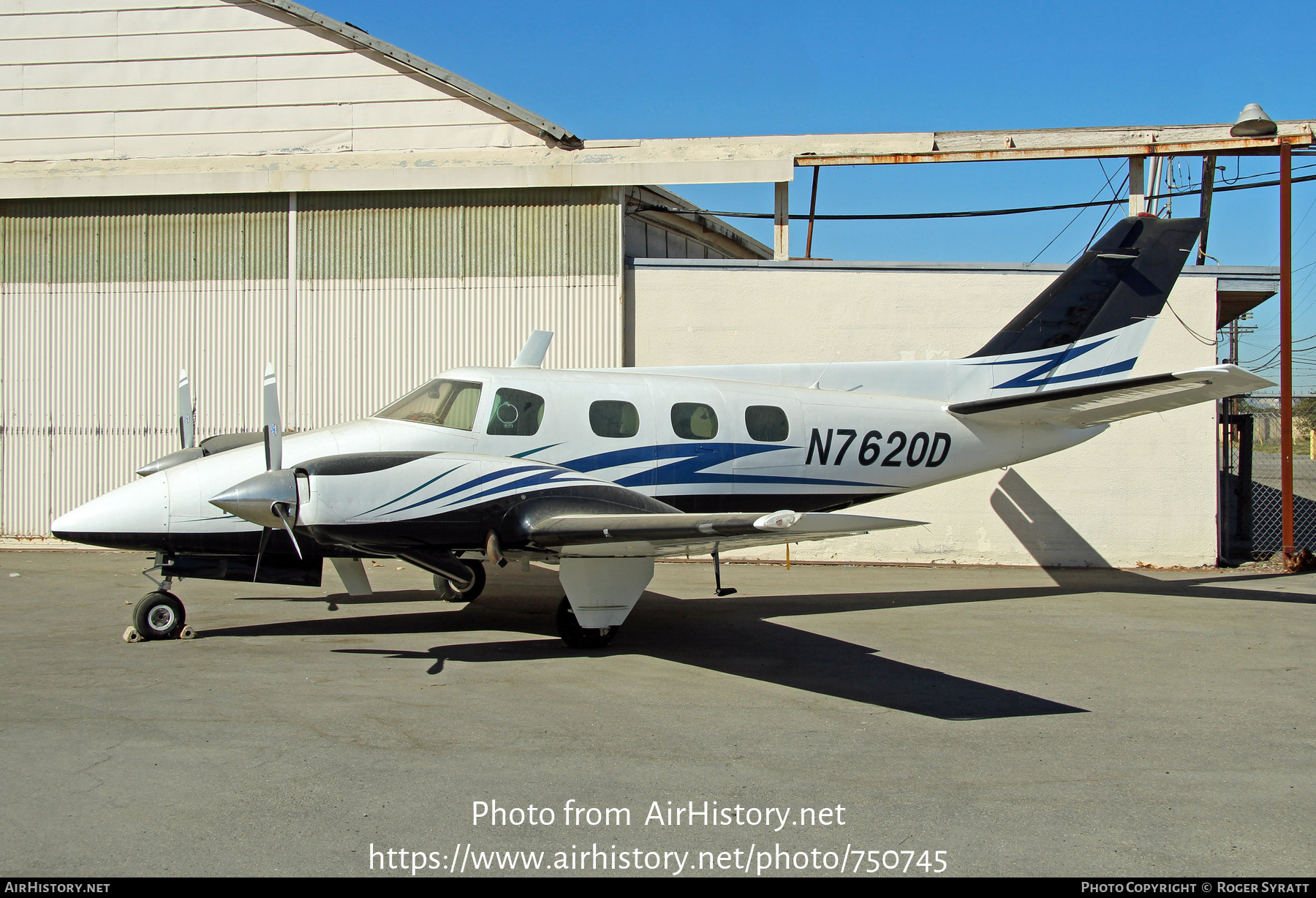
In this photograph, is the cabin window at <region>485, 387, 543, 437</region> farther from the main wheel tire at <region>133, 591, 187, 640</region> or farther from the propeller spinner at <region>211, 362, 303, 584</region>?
the main wheel tire at <region>133, 591, 187, 640</region>

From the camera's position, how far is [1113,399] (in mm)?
9742

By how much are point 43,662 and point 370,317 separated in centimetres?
843

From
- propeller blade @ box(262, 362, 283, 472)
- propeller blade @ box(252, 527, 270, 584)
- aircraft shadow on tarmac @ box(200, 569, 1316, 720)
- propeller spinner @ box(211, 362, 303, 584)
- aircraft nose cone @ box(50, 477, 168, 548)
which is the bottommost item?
aircraft shadow on tarmac @ box(200, 569, 1316, 720)

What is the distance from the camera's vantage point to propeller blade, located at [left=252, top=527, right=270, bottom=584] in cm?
748

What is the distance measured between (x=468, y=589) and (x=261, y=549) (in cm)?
234

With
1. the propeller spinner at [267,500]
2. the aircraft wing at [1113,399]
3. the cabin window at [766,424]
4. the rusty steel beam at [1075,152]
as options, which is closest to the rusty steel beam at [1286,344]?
the rusty steel beam at [1075,152]

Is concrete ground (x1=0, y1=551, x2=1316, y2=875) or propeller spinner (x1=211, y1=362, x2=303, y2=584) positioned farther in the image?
propeller spinner (x1=211, y1=362, x2=303, y2=584)

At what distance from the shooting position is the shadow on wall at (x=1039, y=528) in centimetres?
1369

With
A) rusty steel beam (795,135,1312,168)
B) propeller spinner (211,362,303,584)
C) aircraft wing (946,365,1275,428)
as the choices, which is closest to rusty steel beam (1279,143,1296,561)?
rusty steel beam (795,135,1312,168)

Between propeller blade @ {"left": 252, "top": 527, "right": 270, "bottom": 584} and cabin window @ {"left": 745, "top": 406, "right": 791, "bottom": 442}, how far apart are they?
16.0ft

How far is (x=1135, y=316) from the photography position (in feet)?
35.9

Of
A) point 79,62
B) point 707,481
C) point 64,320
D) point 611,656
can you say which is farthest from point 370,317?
point 611,656

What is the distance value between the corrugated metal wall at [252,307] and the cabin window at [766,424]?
4.94 metres

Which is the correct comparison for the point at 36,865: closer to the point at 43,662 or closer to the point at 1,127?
the point at 43,662
